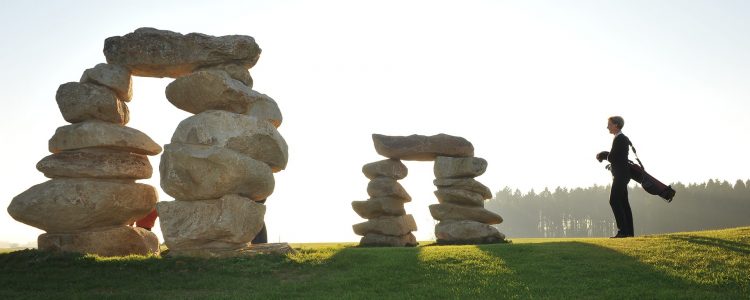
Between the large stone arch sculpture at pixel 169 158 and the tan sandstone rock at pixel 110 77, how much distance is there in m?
0.03

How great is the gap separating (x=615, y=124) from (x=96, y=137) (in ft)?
51.0

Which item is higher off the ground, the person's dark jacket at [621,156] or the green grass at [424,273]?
the person's dark jacket at [621,156]

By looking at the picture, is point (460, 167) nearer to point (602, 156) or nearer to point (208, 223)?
point (602, 156)

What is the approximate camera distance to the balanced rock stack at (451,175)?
2367 cm

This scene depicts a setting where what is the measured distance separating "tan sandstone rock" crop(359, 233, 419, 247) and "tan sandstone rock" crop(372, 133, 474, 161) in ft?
12.5

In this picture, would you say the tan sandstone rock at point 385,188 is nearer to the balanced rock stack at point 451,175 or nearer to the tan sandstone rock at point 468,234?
the balanced rock stack at point 451,175

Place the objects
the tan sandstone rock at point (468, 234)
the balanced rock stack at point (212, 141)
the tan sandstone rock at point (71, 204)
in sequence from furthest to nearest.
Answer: the tan sandstone rock at point (468, 234) → the tan sandstone rock at point (71, 204) → the balanced rock stack at point (212, 141)

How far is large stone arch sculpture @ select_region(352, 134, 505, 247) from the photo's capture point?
23.9 m

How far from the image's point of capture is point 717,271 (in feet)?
34.9

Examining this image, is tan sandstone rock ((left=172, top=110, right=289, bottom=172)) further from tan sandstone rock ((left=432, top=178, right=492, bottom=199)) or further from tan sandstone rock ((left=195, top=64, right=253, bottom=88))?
tan sandstone rock ((left=432, top=178, right=492, bottom=199))

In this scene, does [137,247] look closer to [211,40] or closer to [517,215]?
[211,40]

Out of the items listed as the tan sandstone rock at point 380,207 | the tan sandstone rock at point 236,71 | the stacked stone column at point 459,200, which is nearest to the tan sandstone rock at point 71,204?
the tan sandstone rock at point 236,71

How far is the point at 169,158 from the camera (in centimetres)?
1487

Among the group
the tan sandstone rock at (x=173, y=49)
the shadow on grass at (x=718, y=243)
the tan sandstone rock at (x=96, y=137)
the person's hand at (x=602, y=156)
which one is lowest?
the shadow on grass at (x=718, y=243)
